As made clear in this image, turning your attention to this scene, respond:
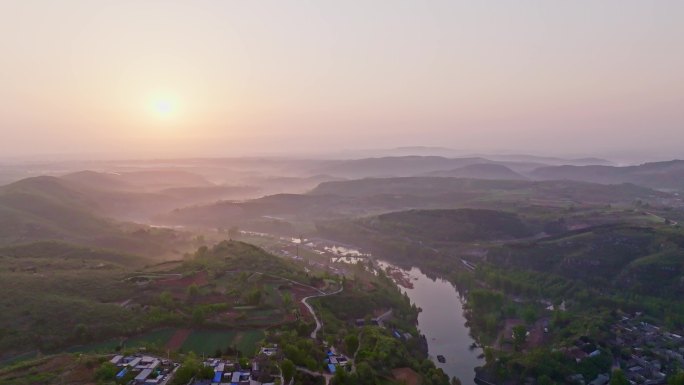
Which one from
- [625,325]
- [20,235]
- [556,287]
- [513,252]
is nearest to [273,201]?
[20,235]

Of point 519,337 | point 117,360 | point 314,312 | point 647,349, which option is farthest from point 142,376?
point 647,349

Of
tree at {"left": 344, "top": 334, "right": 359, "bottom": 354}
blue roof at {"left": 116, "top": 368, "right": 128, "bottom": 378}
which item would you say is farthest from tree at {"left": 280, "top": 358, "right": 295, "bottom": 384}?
blue roof at {"left": 116, "top": 368, "right": 128, "bottom": 378}

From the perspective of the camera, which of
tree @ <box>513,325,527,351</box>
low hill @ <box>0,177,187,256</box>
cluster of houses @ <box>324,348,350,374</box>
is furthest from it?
low hill @ <box>0,177,187,256</box>

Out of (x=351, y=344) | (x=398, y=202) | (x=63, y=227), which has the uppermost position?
(x=351, y=344)

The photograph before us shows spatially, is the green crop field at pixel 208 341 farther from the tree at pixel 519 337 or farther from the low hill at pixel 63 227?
the low hill at pixel 63 227

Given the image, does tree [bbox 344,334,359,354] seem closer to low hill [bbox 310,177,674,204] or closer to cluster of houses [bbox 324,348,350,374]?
cluster of houses [bbox 324,348,350,374]

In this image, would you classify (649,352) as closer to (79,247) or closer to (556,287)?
(556,287)

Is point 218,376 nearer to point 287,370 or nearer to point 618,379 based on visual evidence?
point 287,370

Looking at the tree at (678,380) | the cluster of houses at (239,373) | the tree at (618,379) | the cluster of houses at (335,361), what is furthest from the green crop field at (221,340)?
the tree at (678,380)
